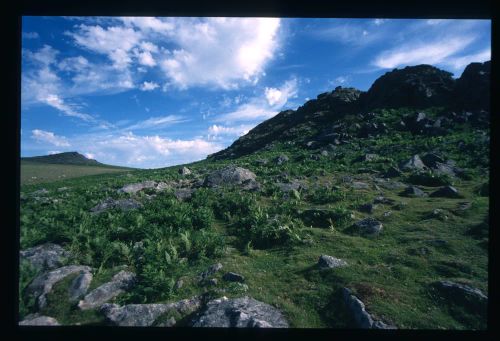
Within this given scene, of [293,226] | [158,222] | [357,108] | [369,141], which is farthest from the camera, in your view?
[357,108]

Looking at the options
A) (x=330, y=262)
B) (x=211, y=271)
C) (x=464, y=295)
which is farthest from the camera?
(x=330, y=262)

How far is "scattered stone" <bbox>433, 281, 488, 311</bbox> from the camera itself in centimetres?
574

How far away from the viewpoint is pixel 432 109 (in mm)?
38562

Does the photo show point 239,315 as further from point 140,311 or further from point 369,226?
point 369,226

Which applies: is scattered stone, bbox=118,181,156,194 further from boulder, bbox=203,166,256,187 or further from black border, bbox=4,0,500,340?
black border, bbox=4,0,500,340

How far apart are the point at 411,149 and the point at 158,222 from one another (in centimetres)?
2268

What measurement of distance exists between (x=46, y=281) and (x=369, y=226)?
9271 millimetres

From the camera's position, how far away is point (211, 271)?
24.4 ft

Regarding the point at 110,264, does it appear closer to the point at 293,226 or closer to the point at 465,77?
the point at 293,226

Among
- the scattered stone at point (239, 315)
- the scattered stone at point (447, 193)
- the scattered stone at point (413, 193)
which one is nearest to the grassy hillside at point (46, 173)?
A: the scattered stone at point (239, 315)

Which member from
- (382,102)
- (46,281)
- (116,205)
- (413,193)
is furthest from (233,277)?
(382,102)

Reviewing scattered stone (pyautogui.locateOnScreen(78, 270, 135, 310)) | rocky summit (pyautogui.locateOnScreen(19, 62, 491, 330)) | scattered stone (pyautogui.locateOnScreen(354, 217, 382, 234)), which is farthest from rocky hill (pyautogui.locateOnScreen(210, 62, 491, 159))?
scattered stone (pyautogui.locateOnScreen(78, 270, 135, 310))

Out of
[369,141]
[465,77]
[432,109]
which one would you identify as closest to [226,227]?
[369,141]

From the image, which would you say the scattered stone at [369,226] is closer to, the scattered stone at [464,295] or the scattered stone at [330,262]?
the scattered stone at [330,262]
